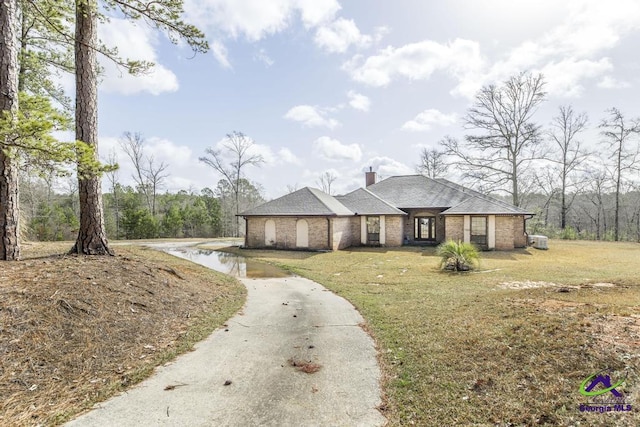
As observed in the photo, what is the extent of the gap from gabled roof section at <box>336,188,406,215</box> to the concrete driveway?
49.6 ft

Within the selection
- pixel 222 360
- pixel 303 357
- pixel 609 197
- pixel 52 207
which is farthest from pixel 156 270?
pixel 609 197

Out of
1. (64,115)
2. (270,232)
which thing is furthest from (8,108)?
(270,232)

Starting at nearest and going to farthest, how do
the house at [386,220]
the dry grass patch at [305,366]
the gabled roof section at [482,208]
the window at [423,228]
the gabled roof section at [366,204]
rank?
the dry grass patch at [305,366] < the gabled roof section at [482,208] < the house at [386,220] < the gabled roof section at [366,204] < the window at [423,228]

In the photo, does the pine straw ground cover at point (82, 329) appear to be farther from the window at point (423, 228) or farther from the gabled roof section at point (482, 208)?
the window at point (423, 228)

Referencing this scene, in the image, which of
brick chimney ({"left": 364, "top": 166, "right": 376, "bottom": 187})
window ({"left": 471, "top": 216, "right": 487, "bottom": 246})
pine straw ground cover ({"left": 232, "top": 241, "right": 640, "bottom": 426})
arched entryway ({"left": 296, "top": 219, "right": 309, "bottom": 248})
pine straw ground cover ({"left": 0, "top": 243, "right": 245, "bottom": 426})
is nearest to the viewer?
pine straw ground cover ({"left": 232, "top": 241, "right": 640, "bottom": 426})

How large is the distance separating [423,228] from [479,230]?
379 centimetres

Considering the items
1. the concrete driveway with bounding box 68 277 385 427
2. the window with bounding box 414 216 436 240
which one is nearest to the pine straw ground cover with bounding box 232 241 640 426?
the concrete driveway with bounding box 68 277 385 427

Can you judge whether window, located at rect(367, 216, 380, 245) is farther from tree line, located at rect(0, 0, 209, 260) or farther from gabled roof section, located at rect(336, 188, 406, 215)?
tree line, located at rect(0, 0, 209, 260)

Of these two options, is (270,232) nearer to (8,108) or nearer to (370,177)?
(370,177)

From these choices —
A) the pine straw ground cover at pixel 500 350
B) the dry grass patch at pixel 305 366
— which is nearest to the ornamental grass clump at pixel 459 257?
the pine straw ground cover at pixel 500 350

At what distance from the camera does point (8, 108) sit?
5.52 metres

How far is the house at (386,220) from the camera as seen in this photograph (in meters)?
18.7

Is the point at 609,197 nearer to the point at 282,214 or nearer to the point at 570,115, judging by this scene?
the point at 570,115

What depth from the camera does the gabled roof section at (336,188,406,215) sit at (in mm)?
20609
